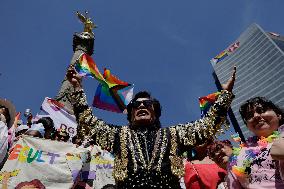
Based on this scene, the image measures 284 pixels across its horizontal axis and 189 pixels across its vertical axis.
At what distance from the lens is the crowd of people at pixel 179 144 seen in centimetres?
334

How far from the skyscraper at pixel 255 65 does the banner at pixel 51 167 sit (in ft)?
270

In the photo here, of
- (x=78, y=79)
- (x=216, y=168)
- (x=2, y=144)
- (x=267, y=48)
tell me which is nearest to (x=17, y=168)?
(x=2, y=144)

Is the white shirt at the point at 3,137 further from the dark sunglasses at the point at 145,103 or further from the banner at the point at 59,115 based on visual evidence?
the banner at the point at 59,115

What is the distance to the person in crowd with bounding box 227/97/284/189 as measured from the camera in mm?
3195

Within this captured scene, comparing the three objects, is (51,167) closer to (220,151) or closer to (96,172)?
(96,172)

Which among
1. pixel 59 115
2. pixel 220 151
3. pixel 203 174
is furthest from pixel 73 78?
pixel 59 115

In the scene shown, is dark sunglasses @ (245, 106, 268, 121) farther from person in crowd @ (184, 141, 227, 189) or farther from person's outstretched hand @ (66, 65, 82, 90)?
person's outstretched hand @ (66, 65, 82, 90)

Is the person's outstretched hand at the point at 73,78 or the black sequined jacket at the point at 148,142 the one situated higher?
the person's outstretched hand at the point at 73,78

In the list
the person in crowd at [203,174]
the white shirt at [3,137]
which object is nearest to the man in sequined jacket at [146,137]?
the person in crowd at [203,174]

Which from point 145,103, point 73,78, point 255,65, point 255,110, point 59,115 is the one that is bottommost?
point 255,110

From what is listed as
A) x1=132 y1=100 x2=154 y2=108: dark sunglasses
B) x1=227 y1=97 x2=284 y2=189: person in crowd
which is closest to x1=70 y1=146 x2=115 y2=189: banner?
x1=132 y1=100 x2=154 y2=108: dark sunglasses

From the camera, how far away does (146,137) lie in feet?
13.0

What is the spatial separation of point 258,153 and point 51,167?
3699 millimetres

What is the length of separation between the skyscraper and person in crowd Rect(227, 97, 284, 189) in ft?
278
